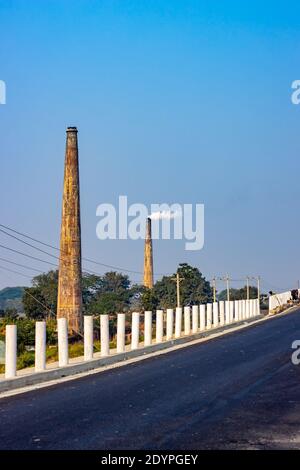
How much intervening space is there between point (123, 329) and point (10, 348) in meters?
6.65

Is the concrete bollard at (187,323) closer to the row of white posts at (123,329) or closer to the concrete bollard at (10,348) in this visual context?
the row of white posts at (123,329)

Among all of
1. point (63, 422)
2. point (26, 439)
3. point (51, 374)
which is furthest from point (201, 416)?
point (51, 374)

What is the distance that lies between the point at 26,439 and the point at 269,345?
1573cm

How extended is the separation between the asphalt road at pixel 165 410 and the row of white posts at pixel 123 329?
1004 millimetres

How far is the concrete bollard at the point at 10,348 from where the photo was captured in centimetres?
1484

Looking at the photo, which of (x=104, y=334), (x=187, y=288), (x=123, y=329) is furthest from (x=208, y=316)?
(x=187, y=288)

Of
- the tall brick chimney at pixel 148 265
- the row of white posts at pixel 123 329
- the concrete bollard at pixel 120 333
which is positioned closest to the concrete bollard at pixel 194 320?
the row of white posts at pixel 123 329

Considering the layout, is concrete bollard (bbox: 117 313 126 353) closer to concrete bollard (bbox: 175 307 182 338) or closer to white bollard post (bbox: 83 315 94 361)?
white bollard post (bbox: 83 315 94 361)

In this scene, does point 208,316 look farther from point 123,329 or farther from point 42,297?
point 42,297

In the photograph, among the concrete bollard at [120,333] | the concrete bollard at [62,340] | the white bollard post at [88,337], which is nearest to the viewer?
the concrete bollard at [62,340]

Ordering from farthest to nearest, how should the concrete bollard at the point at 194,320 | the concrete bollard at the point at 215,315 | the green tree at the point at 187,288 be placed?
the green tree at the point at 187,288, the concrete bollard at the point at 215,315, the concrete bollard at the point at 194,320

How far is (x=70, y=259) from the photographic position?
127ft

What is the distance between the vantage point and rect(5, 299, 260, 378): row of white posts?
→ 15141mm

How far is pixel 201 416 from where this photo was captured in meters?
10.9
